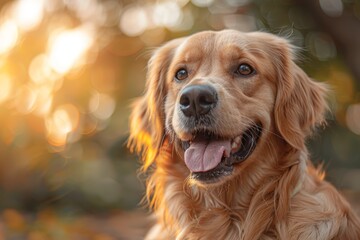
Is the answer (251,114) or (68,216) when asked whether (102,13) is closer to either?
(68,216)

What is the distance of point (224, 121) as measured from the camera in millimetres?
3785

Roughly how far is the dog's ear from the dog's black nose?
68 centimetres

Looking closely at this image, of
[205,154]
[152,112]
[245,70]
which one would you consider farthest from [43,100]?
[205,154]

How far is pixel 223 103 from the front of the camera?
3805 millimetres

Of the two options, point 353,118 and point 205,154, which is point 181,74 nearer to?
point 205,154

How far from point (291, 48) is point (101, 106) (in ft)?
19.5

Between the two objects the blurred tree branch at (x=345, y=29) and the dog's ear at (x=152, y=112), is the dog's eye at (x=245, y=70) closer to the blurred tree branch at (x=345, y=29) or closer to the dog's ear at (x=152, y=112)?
the dog's ear at (x=152, y=112)

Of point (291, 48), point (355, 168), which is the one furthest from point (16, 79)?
point (355, 168)

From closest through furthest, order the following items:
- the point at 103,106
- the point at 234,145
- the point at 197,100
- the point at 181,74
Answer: the point at 197,100 < the point at 234,145 < the point at 181,74 < the point at 103,106

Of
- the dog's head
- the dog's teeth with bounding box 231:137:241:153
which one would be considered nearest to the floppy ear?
the dog's head

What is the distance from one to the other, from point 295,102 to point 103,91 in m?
6.26

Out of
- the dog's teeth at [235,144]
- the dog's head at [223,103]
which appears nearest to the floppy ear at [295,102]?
the dog's head at [223,103]

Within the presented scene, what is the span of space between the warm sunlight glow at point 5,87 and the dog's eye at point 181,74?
12.6 ft

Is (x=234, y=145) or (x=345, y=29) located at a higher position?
(x=234, y=145)
